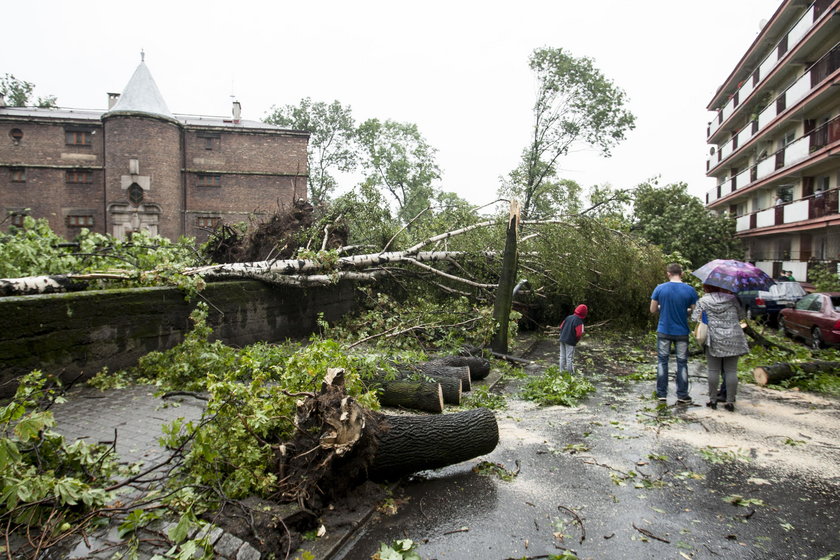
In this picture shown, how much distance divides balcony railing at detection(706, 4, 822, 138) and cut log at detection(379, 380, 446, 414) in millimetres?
26068

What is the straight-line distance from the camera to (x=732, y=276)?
606 cm

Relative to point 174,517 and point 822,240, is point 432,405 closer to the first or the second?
point 174,517

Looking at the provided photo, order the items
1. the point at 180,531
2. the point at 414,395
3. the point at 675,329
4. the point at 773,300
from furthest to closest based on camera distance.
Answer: the point at 773,300
the point at 675,329
the point at 414,395
the point at 180,531

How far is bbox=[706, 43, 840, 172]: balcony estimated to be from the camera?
65.2ft

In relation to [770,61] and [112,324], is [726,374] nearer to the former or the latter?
[112,324]

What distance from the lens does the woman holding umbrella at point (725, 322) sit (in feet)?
19.8

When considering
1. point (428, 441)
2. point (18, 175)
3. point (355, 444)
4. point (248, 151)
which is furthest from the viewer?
point (248, 151)

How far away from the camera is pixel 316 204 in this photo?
40.0 ft

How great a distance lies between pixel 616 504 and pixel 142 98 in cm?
3067

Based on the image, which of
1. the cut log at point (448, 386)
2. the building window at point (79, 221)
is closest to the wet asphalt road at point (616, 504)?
the cut log at point (448, 386)

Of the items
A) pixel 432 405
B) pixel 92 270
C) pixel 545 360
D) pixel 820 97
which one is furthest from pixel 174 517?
pixel 820 97

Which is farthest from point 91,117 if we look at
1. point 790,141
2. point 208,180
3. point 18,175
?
point 790,141

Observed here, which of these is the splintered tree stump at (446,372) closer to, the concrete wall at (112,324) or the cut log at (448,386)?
the cut log at (448,386)

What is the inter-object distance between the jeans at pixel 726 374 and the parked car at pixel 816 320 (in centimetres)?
611
